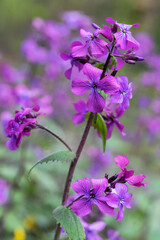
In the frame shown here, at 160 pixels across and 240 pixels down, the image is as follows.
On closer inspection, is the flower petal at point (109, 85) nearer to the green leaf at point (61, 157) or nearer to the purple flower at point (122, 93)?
the purple flower at point (122, 93)

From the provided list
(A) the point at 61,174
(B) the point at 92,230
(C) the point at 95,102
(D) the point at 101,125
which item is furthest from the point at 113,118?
(A) the point at 61,174

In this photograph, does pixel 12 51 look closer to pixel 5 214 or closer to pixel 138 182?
pixel 5 214

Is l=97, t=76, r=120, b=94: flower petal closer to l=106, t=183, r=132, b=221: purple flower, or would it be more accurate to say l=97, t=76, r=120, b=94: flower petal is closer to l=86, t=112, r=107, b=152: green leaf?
l=86, t=112, r=107, b=152: green leaf

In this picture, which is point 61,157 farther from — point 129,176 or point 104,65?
→ point 104,65

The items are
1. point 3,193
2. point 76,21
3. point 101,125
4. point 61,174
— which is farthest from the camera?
point 61,174

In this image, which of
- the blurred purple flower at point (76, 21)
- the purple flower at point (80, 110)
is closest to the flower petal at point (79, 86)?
the purple flower at point (80, 110)

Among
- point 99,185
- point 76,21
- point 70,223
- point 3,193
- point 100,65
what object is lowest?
point 70,223
